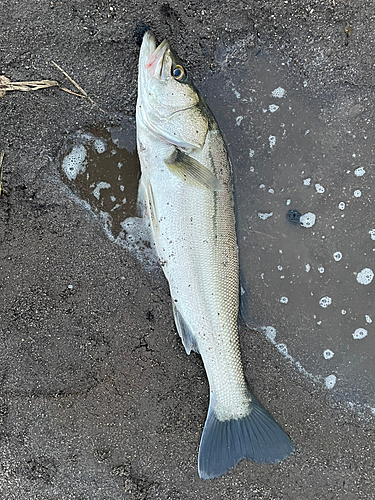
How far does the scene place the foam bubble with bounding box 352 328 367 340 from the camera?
260 centimetres

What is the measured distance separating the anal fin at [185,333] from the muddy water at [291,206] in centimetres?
49

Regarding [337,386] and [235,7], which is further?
[337,386]

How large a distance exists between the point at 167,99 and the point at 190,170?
501mm

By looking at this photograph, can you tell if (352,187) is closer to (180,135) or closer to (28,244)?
(180,135)

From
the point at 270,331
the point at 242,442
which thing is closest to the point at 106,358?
the point at 242,442

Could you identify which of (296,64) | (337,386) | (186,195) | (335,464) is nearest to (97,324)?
(186,195)

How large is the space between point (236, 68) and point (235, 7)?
0.40 m

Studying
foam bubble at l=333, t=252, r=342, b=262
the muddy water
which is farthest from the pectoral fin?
foam bubble at l=333, t=252, r=342, b=262

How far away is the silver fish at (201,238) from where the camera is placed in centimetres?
→ 227

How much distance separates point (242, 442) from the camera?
2.36 m

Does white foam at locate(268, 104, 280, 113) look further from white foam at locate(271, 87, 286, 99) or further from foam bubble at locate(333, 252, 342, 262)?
foam bubble at locate(333, 252, 342, 262)

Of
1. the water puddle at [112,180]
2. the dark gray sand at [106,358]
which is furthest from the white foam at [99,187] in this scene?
the dark gray sand at [106,358]

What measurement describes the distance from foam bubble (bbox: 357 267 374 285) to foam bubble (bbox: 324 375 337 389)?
2.54 feet

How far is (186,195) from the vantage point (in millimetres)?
2273
